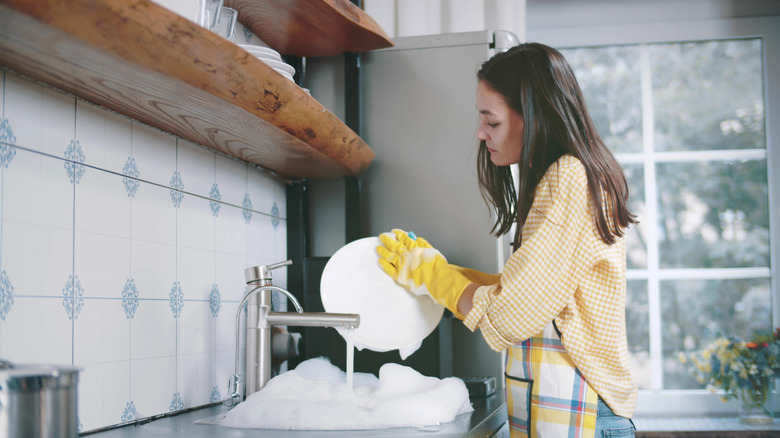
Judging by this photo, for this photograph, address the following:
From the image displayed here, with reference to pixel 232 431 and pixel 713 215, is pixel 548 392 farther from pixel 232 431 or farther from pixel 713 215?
pixel 713 215

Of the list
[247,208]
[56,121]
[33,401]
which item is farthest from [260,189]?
[33,401]

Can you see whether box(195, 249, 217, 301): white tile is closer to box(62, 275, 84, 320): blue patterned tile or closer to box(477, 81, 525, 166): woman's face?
box(62, 275, 84, 320): blue patterned tile

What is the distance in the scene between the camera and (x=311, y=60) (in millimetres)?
2002

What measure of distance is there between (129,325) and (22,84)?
0.44 m

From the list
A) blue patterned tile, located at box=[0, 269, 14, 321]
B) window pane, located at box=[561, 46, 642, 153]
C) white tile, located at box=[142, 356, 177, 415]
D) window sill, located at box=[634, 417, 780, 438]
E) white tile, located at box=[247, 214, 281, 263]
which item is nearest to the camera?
blue patterned tile, located at box=[0, 269, 14, 321]

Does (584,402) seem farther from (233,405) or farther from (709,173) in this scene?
(709,173)

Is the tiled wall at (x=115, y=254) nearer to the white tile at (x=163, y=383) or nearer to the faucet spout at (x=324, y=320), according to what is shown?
the white tile at (x=163, y=383)

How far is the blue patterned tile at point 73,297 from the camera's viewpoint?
1.05 meters

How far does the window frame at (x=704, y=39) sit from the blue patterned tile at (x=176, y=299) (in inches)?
71.1

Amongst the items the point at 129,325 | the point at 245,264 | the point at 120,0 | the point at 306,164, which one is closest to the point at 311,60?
the point at 306,164

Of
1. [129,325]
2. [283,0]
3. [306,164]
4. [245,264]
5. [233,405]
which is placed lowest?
[233,405]

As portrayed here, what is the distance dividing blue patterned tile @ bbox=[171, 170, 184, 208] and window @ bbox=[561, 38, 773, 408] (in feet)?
5.94

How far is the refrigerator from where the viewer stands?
185 cm

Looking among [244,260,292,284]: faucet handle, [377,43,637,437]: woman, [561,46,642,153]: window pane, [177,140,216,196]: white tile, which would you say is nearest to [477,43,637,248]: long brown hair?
[377,43,637,437]: woman
